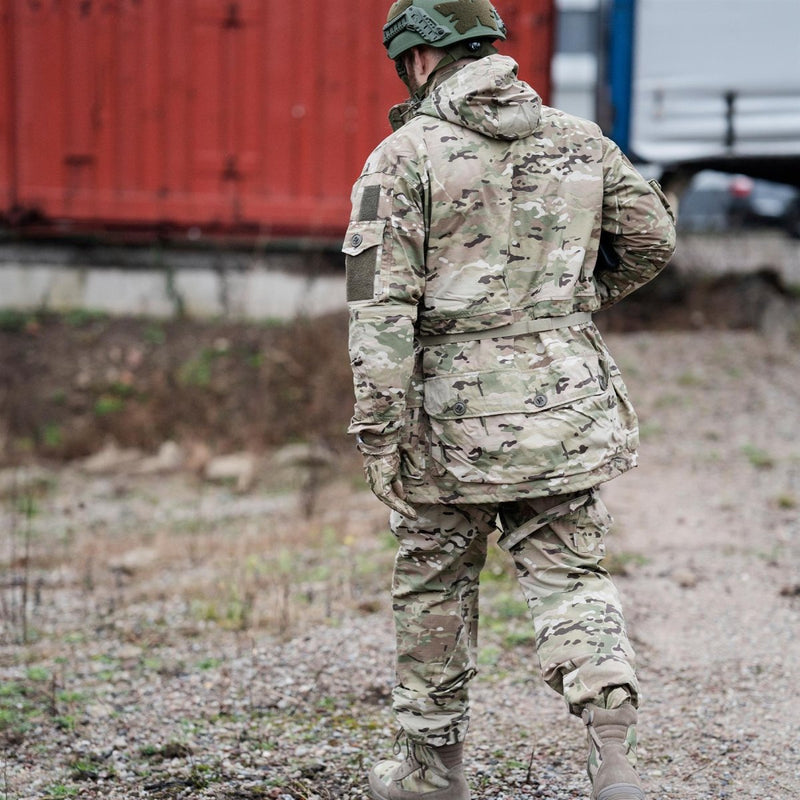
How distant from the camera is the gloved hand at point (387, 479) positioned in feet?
8.36

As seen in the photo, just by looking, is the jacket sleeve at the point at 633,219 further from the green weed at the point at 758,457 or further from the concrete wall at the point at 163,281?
the concrete wall at the point at 163,281

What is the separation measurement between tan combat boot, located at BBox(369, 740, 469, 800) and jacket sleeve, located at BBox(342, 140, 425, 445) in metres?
0.88

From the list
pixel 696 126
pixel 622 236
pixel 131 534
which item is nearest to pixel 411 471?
pixel 622 236

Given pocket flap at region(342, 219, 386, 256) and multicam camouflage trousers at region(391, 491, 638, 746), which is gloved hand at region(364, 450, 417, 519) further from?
pocket flap at region(342, 219, 386, 256)

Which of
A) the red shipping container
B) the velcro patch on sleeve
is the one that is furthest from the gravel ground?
the red shipping container

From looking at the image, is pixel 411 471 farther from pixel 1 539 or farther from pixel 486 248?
pixel 1 539

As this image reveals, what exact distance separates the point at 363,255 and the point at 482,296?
12.3 inches

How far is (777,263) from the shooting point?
10.0 meters

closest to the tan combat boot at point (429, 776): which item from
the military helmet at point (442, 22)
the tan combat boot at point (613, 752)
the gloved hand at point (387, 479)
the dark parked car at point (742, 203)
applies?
the tan combat boot at point (613, 752)

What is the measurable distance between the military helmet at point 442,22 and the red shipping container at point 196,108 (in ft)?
20.9

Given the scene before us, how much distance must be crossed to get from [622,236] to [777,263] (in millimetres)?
7859

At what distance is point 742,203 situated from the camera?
44.4 feet

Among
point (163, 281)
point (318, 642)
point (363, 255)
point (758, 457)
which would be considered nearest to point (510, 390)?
point (363, 255)

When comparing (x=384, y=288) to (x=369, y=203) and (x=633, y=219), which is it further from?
(x=633, y=219)
